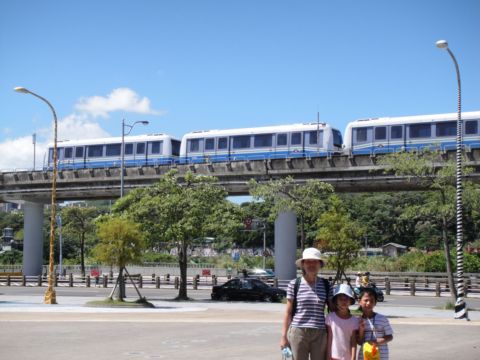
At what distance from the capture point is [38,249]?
5978 cm

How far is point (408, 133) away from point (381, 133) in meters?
1.95

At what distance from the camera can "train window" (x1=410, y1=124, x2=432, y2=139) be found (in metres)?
43.3

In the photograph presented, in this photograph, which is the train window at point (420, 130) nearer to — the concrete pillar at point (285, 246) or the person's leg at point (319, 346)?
the concrete pillar at point (285, 246)

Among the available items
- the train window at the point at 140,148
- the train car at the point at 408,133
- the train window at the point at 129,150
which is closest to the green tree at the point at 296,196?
the train car at the point at 408,133

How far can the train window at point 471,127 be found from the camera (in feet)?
137

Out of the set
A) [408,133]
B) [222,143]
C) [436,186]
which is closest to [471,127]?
[408,133]

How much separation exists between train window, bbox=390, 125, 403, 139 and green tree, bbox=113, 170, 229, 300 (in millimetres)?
14564

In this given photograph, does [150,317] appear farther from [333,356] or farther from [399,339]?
[333,356]

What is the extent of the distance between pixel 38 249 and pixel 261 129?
76.4ft

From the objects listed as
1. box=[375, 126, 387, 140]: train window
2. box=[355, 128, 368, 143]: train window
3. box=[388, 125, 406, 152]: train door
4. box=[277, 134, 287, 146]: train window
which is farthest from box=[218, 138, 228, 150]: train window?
box=[388, 125, 406, 152]: train door

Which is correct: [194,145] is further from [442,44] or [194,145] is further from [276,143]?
[442,44]

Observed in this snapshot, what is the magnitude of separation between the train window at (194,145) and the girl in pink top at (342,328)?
45.8 m

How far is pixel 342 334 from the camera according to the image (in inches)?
297

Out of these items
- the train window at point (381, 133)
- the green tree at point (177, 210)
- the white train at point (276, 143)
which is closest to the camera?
the green tree at point (177, 210)
